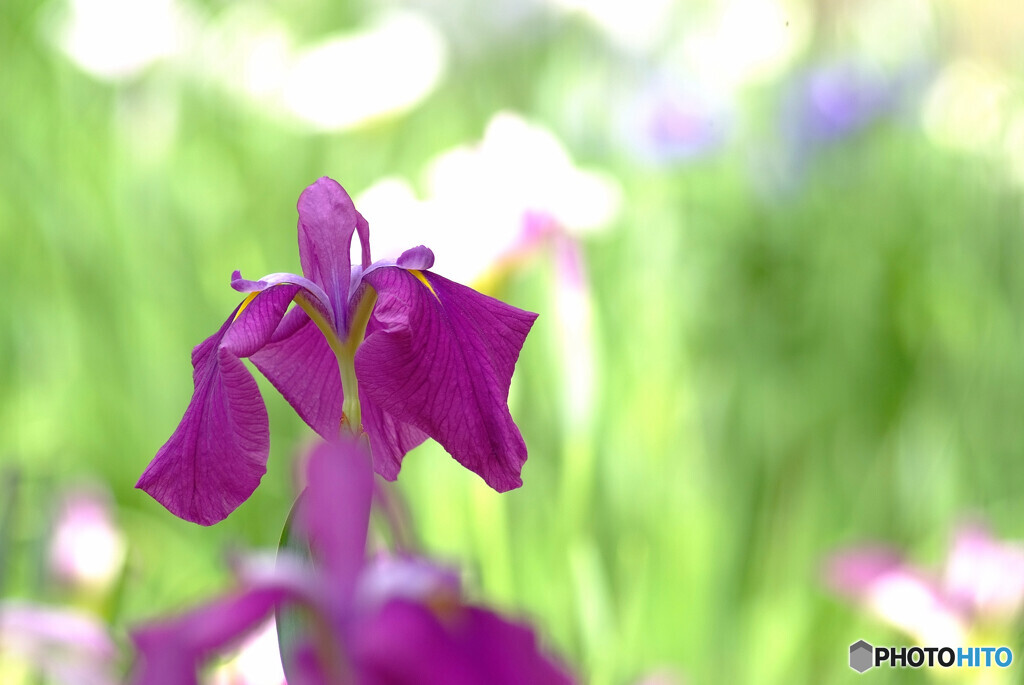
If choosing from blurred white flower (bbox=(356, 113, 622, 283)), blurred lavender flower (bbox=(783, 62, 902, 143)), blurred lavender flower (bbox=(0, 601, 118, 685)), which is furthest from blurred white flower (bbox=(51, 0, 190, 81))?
blurred lavender flower (bbox=(0, 601, 118, 685))

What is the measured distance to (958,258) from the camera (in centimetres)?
138

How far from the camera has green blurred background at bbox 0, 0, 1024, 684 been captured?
82cm

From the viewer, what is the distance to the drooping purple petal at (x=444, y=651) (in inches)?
6.6

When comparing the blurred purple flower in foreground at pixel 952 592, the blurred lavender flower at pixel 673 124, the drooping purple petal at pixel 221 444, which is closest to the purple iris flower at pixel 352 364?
the drooping purple petal at pixel 221 444

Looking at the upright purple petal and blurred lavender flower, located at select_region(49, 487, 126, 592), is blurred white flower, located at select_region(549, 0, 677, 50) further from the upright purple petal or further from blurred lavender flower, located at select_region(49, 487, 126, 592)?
the upright purple petal

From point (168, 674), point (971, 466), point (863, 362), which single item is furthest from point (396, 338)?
point (863, 362)

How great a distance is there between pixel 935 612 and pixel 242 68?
4.71 feet

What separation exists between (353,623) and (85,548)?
566 millimetres

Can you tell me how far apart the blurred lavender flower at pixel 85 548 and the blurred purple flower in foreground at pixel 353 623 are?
52 cm

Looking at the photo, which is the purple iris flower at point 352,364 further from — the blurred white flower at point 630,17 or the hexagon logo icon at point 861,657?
the blurred white flower at point 630,17

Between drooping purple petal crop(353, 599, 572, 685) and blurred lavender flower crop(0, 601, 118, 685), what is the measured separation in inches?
7.7

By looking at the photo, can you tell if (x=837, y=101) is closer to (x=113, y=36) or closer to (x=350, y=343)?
(x=113, y=36)

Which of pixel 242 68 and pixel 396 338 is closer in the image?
pixel 396 338

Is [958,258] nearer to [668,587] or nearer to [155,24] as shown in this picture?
[668,587]
